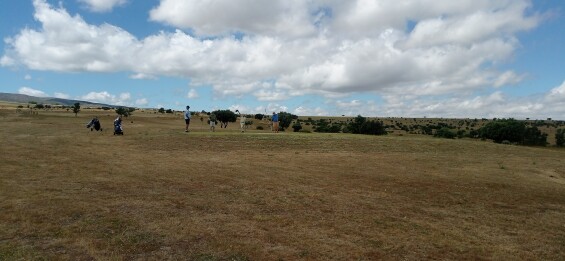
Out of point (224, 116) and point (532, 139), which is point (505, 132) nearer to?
point (532, 139)

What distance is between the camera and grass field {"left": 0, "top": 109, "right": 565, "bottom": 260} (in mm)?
8336

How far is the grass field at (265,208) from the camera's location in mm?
8336

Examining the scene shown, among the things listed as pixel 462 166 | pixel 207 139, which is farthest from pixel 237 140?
pixel 462 166

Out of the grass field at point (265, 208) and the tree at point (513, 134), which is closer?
the grass field at point (265, 208)

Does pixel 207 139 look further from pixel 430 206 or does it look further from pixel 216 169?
pixel 430 206

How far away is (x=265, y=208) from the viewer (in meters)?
11.5

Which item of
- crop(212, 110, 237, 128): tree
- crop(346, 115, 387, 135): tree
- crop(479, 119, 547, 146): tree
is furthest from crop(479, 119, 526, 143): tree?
crop(212, 110, 237, 128): tree

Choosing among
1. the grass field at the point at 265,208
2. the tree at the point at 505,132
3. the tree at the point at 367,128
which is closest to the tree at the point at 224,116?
the tree at the point at 367,128

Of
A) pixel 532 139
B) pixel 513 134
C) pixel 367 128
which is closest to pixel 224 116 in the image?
pixel 367 128

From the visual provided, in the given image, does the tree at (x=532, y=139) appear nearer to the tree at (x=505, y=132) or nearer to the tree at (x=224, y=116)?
the tree at (x=505, y=132)

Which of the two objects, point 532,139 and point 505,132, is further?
point 532,139

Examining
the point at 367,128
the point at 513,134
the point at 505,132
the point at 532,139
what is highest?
the point at 505,132

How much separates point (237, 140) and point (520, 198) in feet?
61.4

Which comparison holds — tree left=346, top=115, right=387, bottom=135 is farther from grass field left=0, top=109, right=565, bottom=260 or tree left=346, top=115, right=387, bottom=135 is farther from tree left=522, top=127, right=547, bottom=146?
grass field left=0, top=109, right=565, bottom=260
